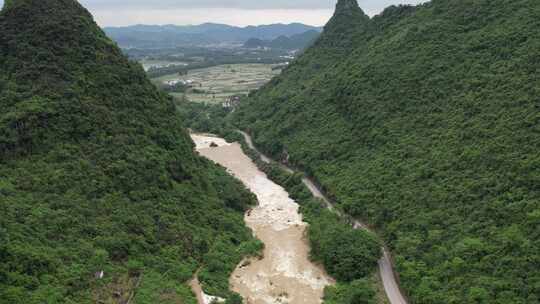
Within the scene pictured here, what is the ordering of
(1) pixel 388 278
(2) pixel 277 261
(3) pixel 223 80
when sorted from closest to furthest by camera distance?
(1) pixel 388 278 → (2) pixel 277 261 → (3) pixel 223 80

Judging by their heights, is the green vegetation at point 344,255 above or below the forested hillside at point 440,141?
below

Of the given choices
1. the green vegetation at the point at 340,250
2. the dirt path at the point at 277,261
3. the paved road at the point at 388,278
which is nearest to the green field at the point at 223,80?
the dirt path at the point at 277,261

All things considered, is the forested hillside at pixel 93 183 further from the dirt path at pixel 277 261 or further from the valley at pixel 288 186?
the dirt path at pixel 277 261

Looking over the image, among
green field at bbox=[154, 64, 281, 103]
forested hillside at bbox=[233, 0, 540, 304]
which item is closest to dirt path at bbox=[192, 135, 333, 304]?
forested hillside at bbox=[233, 0, 540, 304]

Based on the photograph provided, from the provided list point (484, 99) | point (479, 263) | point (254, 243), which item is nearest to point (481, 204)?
point (479, 263)

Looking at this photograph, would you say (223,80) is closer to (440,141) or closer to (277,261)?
(440,141)

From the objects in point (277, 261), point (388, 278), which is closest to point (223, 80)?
point (277, 261)

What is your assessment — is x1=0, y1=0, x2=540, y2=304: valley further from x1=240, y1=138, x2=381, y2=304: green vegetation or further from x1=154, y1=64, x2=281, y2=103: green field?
x1=154, y1=64, x2=281, y2=103: green field
